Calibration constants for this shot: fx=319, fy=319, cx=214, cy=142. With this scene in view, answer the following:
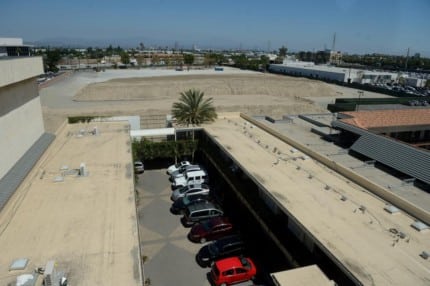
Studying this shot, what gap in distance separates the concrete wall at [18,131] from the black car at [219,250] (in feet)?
34.7

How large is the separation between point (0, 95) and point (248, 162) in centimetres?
1328

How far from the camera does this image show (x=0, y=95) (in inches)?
619

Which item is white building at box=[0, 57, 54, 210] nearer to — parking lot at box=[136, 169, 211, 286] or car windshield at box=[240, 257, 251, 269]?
parking lot at box=[136, 169, 211, 286]

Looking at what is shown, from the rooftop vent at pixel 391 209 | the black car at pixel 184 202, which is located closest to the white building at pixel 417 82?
the black car at pixel 184 202

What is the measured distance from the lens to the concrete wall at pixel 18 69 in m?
15.4

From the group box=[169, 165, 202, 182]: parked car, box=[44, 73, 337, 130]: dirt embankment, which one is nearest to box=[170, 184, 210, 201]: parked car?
box=[169, 165, 202, 182]: parked car

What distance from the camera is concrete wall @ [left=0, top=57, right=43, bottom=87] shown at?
15447 mm

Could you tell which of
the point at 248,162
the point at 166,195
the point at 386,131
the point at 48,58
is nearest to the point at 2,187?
the point at 166,195

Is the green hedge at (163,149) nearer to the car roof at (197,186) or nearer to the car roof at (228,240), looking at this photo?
the car roof at (197,186)

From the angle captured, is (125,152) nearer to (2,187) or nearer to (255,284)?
(2,187)

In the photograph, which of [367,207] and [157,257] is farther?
[157,257]

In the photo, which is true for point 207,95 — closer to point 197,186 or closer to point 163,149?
point 163,149

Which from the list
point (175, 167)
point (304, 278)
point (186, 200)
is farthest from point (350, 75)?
point (304, 278)

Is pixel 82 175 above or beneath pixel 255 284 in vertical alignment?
above
